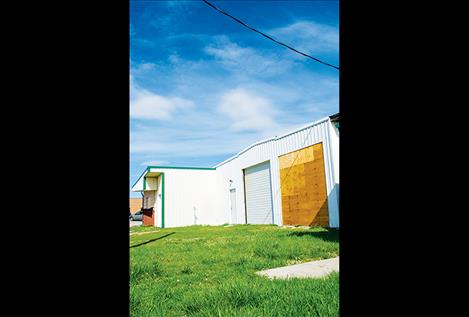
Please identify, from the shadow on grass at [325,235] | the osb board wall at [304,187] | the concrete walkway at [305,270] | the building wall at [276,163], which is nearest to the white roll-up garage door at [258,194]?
the building wall at [276,163]

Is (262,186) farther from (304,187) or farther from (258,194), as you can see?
(304,187)

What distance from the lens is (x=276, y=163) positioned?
15.3m

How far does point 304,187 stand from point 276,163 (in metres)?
2.66

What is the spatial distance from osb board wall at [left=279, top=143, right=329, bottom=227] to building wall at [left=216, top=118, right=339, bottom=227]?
299 millimetres

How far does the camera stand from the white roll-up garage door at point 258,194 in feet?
53.7

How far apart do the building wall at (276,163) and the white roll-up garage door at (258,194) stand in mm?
382

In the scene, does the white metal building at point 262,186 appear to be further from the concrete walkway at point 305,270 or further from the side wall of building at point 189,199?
the concrete walkway at point 305,270

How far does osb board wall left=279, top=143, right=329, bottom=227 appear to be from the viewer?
39.4ft

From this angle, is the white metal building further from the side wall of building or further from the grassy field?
the grassy field
